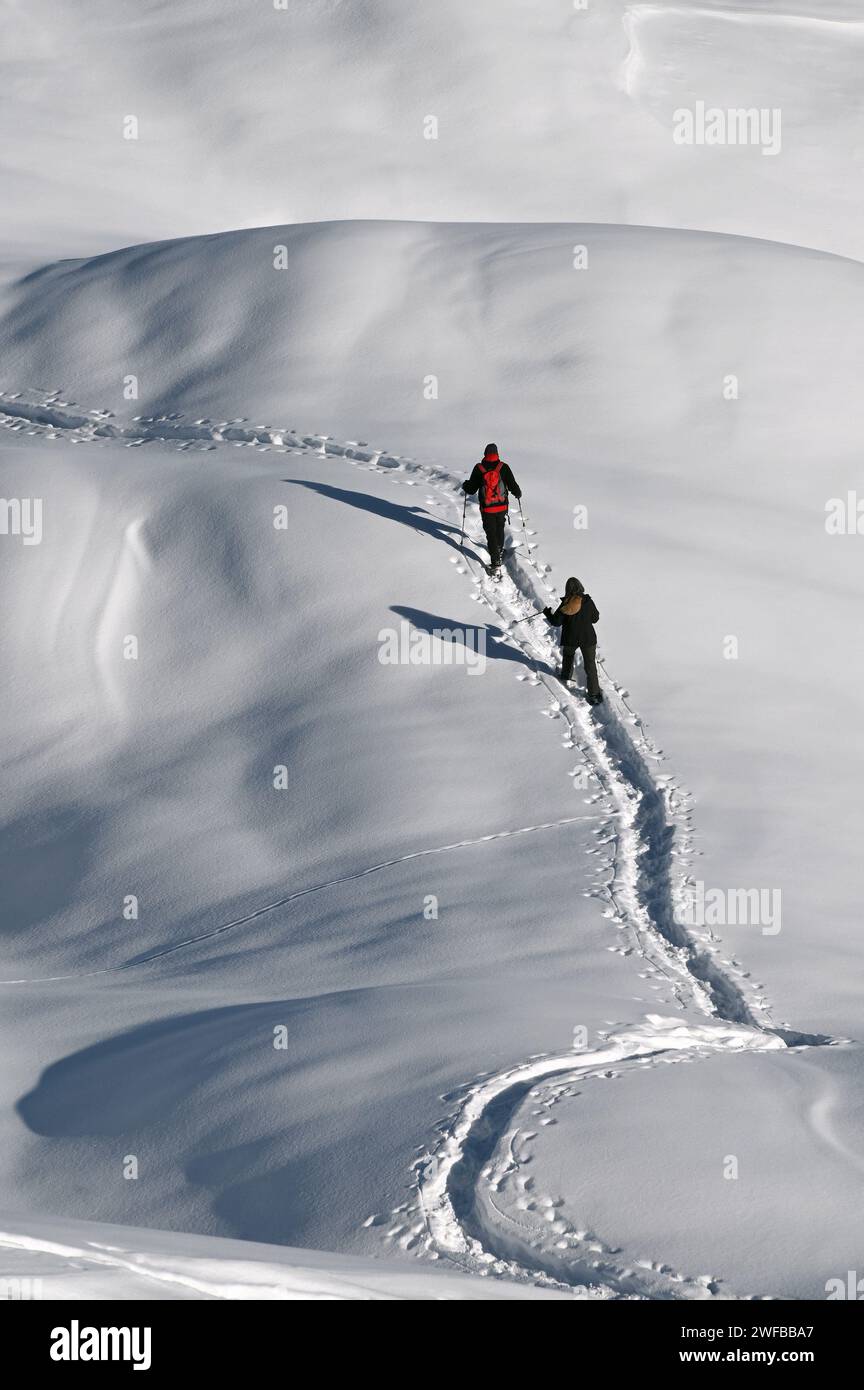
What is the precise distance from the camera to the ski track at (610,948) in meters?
6.87

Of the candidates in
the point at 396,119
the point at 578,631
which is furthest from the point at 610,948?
the point at 396,119

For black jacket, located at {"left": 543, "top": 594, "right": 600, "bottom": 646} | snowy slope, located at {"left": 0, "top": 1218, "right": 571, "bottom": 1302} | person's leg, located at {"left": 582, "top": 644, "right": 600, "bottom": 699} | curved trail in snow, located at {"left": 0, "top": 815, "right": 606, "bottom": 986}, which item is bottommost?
snowy slope, located at {"left": 0, "top": 1218, "right": 571, "bottom": 1302}

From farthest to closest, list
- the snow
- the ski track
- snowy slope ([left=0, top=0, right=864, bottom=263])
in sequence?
snowy slope ([left=0, top=0, right=864, bottom=263]) → the snow → the ski track

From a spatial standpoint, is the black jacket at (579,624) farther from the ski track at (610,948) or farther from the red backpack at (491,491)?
the red backpack at (491,491)

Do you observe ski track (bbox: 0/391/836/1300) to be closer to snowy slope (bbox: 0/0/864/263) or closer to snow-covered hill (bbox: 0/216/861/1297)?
snow-covered hill (bbox: 0/216/861/1297)

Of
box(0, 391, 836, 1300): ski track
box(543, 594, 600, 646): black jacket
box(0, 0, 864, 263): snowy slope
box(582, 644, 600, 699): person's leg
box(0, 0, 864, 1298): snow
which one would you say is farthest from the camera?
box(0, 0, 864, 263): snowy slope

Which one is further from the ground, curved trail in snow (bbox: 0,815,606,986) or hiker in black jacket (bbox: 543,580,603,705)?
hiker in black jacket (bbox: 543,580,603,705)

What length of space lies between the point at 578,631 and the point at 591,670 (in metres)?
0.35

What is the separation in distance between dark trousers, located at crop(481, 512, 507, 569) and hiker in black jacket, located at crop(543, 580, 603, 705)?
1192mm

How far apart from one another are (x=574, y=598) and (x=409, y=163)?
18.1 meters

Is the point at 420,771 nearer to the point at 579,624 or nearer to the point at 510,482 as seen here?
the point at 579,624

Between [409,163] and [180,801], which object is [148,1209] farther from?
[409,163]

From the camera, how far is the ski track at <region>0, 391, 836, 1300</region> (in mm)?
6867

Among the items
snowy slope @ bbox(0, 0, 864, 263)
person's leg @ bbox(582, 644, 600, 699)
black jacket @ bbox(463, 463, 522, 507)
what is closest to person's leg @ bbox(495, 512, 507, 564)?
black jacket @ bbox(463, 463, 522, 507)
